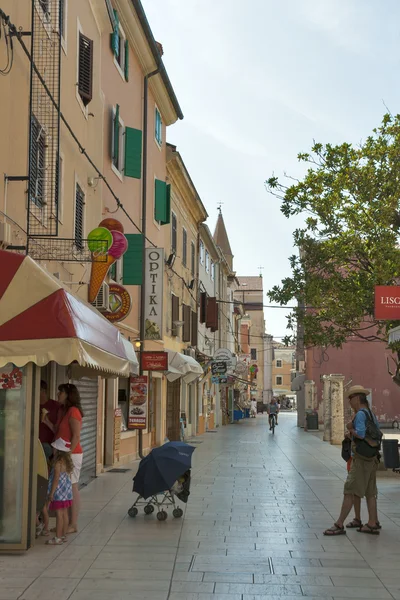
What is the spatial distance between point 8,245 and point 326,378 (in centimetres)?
2391

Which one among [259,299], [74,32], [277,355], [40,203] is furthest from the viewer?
[277,355]

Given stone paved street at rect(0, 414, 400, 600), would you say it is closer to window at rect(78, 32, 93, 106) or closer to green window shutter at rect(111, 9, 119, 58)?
window at rect(78, 32, 93, 106)

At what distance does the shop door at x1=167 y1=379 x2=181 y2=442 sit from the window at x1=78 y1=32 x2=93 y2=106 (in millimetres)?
15053

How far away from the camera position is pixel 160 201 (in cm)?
2414

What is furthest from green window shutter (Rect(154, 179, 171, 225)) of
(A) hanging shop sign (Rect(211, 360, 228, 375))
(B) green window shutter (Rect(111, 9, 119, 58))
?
(A) hanging shop sign (Rect(211, 360, 228, 375))

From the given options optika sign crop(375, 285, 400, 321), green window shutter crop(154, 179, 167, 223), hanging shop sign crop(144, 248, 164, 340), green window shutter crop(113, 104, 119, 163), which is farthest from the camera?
green window shutter crop(154, 179, 167, 223)

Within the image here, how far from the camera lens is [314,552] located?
8.63 m

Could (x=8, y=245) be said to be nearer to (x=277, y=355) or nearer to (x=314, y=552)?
A: (x=314, y=552)

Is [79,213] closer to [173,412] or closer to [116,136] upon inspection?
[116,136]

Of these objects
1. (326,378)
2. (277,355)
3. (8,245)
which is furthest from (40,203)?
(277,355)

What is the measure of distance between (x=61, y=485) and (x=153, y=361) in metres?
11.7

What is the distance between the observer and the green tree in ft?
62.0

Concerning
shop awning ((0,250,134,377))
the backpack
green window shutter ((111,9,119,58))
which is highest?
green window shutter ((111,9,119,58))

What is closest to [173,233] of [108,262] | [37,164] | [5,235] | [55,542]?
[108,262]
